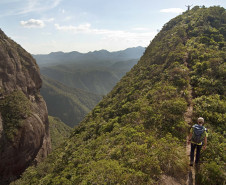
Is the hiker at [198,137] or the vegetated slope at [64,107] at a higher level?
the hiker at [198,137]

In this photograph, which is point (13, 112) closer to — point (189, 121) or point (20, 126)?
point (20, 126)

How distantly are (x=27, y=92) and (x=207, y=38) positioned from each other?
48.9 m

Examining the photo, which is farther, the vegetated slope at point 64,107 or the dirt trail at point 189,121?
the vegetated slope at point 64,107

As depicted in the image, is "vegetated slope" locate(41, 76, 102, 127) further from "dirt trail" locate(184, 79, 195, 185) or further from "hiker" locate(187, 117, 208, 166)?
"hiker" locate(187, 117, 208, 166)

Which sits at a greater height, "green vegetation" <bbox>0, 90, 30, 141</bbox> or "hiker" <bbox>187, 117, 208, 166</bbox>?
"hiker" <bbox>187, 117, 208, 166</bbox>

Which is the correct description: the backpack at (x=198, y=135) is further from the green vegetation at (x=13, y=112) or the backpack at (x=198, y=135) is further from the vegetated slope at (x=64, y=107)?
the vegetated slope at (x=64, y=107)

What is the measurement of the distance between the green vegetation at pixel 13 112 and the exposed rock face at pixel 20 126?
0.30 m

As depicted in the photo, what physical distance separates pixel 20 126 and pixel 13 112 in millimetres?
4027

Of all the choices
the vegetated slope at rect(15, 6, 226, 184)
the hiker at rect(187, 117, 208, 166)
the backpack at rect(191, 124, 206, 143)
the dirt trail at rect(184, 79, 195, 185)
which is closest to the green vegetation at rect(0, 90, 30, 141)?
the vegetated slope at rect(15, 6, 226, 184)

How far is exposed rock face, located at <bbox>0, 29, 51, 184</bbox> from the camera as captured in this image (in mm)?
32906

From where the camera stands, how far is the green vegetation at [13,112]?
Result: 33694 mm

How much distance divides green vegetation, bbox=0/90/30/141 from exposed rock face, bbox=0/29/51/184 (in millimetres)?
302

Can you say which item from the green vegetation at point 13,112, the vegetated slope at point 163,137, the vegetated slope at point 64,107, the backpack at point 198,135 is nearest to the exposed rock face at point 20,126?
the green vegetation at point 13,112

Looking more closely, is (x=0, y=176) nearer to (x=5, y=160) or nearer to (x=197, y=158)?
(x=5, y=160)
